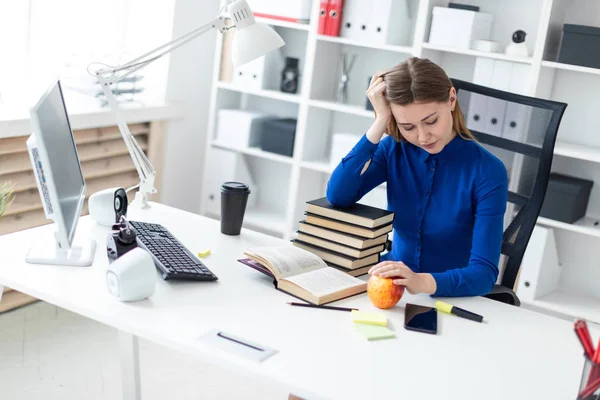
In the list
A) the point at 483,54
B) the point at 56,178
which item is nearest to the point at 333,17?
the point at 483,54

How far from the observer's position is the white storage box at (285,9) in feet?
12.5

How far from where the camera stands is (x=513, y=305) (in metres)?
2.05

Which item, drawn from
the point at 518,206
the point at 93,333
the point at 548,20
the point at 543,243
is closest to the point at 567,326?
the point at 518,206

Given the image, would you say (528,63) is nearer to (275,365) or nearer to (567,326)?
(567,326)

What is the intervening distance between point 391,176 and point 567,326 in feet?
2.17

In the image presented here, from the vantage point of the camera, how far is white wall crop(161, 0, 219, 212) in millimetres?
4012

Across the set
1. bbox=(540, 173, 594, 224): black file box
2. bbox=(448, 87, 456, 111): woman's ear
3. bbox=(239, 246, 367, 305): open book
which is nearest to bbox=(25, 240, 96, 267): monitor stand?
bbox=(239, 246, 367, 305): open book

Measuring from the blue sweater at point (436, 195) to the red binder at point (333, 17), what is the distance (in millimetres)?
1505

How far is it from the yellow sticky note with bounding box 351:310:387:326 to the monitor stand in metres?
0.64

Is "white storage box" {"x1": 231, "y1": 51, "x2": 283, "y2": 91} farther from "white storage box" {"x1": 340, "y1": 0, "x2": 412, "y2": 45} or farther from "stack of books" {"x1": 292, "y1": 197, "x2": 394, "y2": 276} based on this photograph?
"stack of books" {"x1": 292, "y1": 197, "x2": 394, "y2": 276}

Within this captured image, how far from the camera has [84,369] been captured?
2.89m

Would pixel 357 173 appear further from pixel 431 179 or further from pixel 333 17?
pixel 333 17

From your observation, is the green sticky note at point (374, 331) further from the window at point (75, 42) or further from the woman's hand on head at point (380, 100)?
the window at point (75, 42)

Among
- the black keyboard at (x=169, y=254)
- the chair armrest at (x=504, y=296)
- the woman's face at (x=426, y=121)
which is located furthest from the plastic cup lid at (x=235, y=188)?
the chair armrest at (x=504, y=296)
